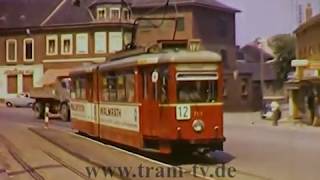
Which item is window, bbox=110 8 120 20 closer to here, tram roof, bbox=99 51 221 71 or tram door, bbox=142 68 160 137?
tram roof, bbox=99 51 221 71

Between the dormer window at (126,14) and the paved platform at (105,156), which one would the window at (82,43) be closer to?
the dormer window at (126,14)

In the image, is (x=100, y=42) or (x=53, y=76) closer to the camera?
(x=53, y=76)

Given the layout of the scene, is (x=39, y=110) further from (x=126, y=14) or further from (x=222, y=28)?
(x=222, y=28)

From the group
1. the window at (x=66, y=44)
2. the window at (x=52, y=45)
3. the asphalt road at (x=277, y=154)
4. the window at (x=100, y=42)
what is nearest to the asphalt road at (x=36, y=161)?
the asphalt road at (x=277, y=154)

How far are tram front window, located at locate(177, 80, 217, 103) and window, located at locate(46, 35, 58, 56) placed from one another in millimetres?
54957

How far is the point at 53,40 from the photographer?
235ft

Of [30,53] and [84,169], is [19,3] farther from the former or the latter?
[84,169]

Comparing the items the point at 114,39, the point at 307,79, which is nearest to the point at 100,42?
the point at 114,39

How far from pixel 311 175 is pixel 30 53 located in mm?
59497

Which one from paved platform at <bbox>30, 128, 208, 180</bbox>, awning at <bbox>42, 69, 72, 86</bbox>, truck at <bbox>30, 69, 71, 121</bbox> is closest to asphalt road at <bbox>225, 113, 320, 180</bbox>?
paved platform at <bbox>30, 128, 208, 180</bbox>

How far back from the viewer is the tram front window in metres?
17.3

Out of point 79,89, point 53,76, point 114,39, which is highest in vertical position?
point 114,39

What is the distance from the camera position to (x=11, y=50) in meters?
72.2

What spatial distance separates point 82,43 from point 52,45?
3589mm
